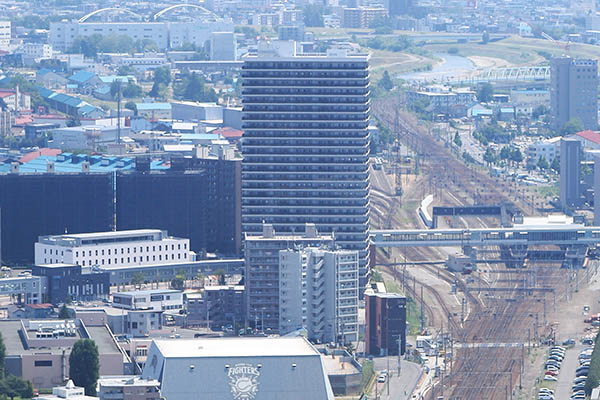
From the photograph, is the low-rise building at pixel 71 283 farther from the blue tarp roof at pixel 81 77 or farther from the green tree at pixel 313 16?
the green tree at pixel 313 16

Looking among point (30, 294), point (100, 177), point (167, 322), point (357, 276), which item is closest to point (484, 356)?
point (357, 276)

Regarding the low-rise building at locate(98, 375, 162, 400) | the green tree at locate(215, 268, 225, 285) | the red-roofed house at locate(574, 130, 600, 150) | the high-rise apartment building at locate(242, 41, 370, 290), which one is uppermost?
the high-rise apartment building at locate(242, 41, 370, 290)

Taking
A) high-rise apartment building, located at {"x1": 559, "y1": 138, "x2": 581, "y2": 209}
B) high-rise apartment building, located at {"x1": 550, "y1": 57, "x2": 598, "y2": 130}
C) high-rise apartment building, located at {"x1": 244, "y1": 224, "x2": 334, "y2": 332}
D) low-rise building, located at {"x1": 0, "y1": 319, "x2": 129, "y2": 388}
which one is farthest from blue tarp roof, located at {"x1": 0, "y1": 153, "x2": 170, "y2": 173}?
high-rise apartment building, located at {"x1": 550, "y1": 57, "x2": 598, "y2": 130}

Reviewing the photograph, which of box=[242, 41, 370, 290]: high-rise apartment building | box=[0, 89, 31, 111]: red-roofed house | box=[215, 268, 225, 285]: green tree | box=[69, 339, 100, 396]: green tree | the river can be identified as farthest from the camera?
the river

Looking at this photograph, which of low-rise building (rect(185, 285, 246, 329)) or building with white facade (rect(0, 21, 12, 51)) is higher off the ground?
low-rise building (rect(185, 285, 246, 329))

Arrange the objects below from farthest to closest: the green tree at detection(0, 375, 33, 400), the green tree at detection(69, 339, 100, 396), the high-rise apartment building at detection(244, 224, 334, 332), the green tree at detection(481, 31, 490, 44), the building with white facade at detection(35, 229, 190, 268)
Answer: the green tree at detection(481, 31, 490, 44), the building with white facade at detection(35, 229, 190, 268), the high-rise apartment building at detection(244, 224, 334, 332), the green tree at detection(69, 339, 100, 396), the green tree at detection(0, 375, 33, 400)

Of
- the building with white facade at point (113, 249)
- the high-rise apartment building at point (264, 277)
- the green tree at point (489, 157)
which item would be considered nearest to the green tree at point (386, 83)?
the green tree at point (489, 157)

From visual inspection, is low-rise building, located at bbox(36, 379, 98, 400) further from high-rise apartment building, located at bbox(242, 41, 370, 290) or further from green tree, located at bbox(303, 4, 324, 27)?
green tree, located at bbox(303, 4, 324, 27)
